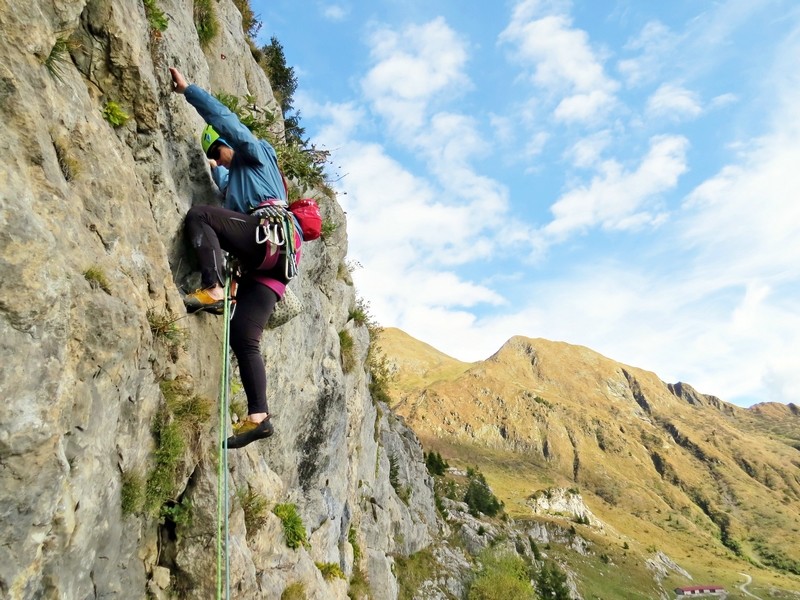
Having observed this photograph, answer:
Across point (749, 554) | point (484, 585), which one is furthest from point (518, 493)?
point (484, 585)

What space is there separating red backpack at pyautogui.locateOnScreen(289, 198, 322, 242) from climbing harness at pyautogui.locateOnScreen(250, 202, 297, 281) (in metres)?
0.42

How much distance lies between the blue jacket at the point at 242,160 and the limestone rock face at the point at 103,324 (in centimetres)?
64

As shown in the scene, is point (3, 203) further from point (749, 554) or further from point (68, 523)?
point (749, 554)

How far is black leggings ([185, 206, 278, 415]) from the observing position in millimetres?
6293

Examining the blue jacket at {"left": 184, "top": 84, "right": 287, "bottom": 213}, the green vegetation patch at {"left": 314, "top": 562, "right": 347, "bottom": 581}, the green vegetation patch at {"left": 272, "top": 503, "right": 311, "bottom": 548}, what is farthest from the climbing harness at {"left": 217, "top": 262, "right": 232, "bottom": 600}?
the green vegetation patch at {"left": 314, "top": 562, "right": 347, "bottom": 581}

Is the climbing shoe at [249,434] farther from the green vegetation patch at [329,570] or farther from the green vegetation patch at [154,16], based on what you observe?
the green vegetation patch at [329,570]

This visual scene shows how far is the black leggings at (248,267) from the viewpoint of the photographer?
248 inches

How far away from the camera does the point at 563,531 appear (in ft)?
364

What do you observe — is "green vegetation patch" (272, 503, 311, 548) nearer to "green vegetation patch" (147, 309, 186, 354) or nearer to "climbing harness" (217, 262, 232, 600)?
"climbing harness" (217, 262, 232, 600)

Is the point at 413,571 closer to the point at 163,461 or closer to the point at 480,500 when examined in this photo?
the point at 163,461

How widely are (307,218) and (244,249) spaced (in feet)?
3.65

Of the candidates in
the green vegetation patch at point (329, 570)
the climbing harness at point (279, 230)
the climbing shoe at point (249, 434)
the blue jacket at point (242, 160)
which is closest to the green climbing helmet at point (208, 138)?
the blue jacket at point (242, 160)

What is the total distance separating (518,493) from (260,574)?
16423 centimetres

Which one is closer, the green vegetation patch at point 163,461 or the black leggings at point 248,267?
the green vegetation patch at point 163,461
